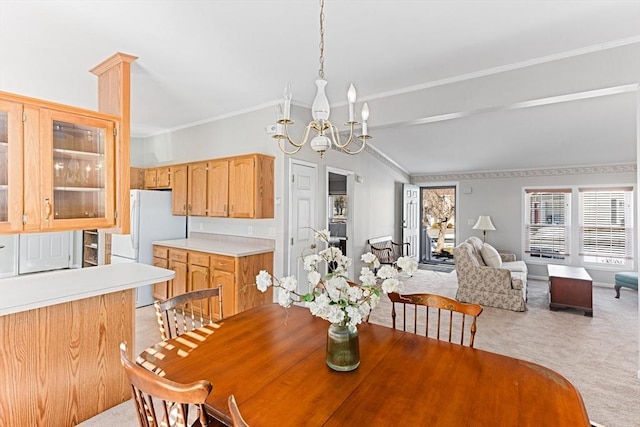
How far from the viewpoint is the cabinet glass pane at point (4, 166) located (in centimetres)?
202

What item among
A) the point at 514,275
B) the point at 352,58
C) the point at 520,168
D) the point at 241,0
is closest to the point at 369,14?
the point at 352,58

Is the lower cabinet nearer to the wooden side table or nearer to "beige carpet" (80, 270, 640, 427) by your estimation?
"beige carpet" (80, 270, 640, 427)

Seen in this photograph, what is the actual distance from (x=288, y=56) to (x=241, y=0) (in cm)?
78

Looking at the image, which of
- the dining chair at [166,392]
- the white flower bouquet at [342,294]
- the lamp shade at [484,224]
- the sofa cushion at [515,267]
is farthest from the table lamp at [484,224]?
the dining chair at [166,392]

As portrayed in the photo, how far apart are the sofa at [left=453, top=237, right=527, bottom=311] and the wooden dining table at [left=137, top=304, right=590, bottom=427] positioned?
3547 millimetres

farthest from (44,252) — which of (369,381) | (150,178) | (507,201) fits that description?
(507,201)

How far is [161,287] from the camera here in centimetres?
444

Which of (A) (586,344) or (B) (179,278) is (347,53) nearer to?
(B) (179,278)

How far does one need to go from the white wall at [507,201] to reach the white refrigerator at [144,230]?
6.18 metres

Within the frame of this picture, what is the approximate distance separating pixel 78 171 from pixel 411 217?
655 centimetres

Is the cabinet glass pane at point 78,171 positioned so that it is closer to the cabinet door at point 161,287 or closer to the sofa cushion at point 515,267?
the cabinet door at point 161,287

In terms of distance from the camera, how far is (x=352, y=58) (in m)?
2.84

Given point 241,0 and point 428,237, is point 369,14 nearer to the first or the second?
point 241,0

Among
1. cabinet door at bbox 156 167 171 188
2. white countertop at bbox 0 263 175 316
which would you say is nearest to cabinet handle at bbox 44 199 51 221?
white countertop at bbox 0 263 175 316
